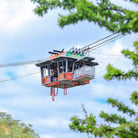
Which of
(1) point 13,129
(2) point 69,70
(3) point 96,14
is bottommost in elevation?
(1) point 13,129

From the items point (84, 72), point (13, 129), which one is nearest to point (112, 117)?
point (84, 72)

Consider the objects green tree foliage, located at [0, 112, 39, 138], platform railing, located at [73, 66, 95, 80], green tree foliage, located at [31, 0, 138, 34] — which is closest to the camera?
green tree foliage, located at [31, 0, 138, 34]

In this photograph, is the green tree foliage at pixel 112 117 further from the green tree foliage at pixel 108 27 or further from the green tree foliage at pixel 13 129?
the green tree foliage at pixel 13 129

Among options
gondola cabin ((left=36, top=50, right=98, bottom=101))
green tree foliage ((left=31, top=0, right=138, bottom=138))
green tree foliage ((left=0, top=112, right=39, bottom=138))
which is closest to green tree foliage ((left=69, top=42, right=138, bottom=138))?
green tree foliage ((left=31, top=0, right=138, bottom=138))

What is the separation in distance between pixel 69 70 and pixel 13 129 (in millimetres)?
41185

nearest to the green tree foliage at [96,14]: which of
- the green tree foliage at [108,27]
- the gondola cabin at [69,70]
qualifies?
the green tree foliage at [108,27]

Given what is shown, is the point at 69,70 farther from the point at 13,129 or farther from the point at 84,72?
the point at 13,129

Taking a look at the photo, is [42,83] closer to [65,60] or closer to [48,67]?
[48,67]

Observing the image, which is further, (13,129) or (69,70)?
(13,129)

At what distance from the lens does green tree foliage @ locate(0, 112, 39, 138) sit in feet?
206

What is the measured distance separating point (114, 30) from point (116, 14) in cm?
116

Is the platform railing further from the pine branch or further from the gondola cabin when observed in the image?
the pine branch

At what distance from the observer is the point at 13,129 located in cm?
6819

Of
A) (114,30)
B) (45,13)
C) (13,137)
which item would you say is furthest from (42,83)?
(13,137)
